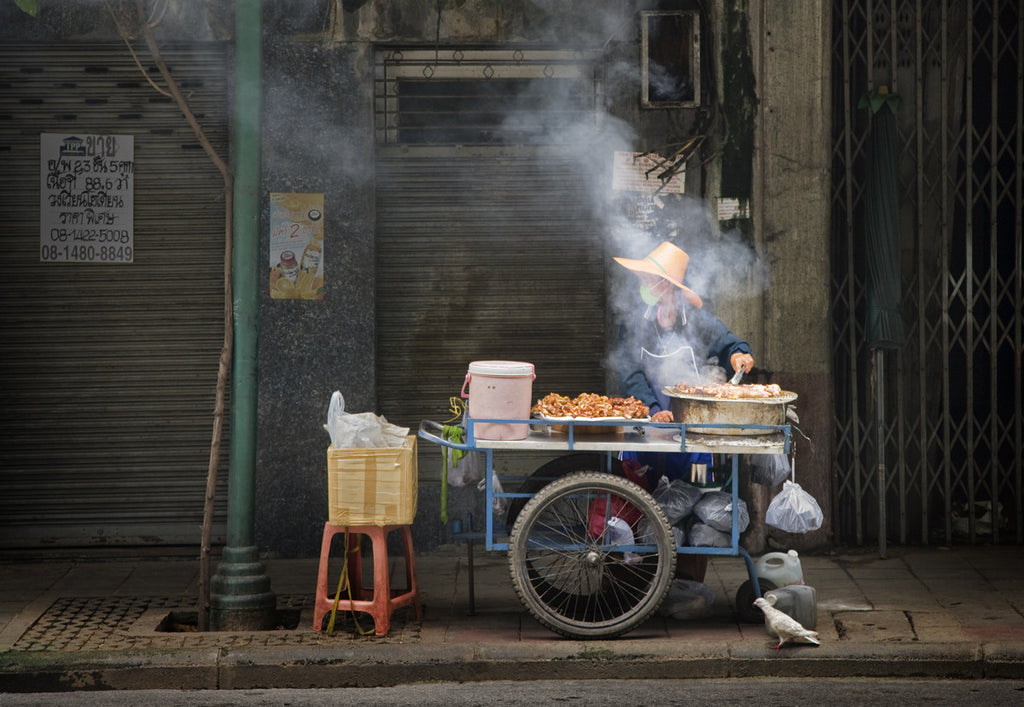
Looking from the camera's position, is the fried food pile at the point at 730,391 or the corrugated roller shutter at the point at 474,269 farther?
the corrugated roller shutter at the point at 474,269

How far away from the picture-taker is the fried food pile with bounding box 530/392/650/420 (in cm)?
668

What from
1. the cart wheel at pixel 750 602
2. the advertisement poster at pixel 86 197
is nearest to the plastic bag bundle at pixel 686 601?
the cart wheel at pixel 750 602

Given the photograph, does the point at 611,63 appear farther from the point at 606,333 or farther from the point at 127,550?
the point at 127,550

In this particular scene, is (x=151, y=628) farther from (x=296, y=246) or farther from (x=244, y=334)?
(x=296, y=246)

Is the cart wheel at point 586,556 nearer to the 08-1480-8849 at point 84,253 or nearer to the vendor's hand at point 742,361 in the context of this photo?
the vendor's hand at point 742,361

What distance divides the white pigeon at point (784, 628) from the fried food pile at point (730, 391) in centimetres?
111

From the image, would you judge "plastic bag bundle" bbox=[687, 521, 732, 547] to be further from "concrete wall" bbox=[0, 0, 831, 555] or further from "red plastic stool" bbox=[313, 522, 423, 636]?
"concrete wall" bbox=[0, 0, 831, 555]

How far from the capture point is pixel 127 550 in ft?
29.7

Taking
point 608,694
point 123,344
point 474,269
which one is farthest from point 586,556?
point 123,344

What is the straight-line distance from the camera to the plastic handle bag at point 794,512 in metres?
6.71

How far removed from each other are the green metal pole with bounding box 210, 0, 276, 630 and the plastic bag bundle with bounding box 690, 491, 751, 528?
2515mm

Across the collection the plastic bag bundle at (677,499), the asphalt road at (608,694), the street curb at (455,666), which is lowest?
the asphalt road at (608,694)

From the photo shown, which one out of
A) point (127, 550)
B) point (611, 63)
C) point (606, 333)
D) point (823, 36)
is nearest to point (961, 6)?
point (823, 36)

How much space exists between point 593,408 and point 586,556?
2.59ft
